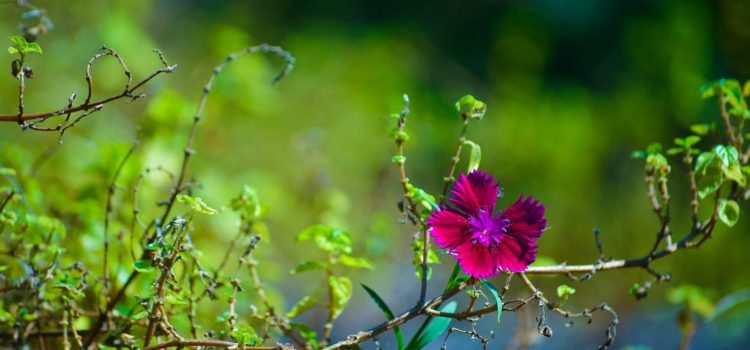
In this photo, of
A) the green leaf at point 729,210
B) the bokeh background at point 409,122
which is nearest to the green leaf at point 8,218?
the bokeh background at point 409,122

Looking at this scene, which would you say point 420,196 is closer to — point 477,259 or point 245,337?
point 477,259

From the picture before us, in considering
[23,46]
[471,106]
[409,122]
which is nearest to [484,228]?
[471,106]

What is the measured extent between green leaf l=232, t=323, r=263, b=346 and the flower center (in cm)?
19

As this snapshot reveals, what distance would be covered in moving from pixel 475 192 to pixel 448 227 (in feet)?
0.12

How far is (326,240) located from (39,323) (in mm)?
296

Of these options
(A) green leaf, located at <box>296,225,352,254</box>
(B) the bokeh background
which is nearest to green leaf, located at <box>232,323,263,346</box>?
(A) green leaf, located at <box>296,225,352,254</box>

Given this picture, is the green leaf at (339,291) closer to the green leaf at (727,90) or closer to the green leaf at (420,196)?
the green leaf at (420,196)

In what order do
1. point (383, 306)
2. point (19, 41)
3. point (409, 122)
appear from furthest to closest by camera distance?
point (409, 122), point (383, 306), point (19, 41)

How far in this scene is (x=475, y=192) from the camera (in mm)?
631

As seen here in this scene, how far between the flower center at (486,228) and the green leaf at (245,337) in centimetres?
19

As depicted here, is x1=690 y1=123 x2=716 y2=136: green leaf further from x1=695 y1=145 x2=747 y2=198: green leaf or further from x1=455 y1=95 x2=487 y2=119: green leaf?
x1=455 y1=95 x2=487 y2=119: green leaf

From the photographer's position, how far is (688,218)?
2148 mm

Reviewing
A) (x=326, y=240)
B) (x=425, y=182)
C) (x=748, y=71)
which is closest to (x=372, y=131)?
(x=425, y=182)

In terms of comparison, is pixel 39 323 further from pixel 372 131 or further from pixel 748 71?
pixel 748 71
